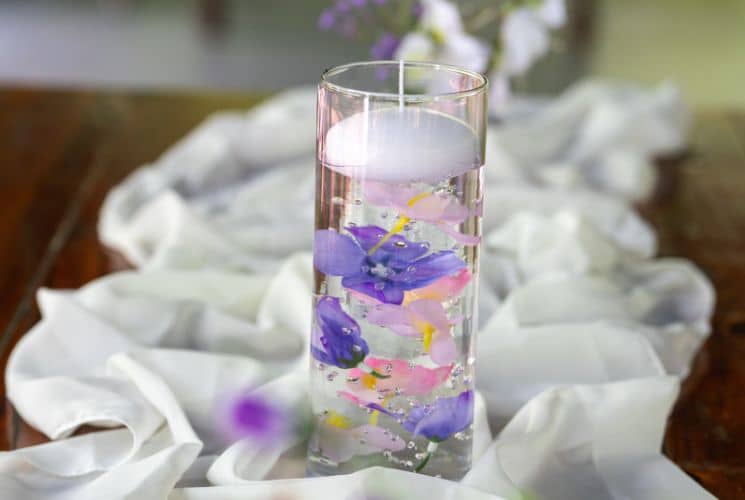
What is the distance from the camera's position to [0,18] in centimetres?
482

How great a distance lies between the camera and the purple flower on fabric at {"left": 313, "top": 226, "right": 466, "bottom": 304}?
71 centimetres

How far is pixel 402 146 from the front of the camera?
2.30 feet

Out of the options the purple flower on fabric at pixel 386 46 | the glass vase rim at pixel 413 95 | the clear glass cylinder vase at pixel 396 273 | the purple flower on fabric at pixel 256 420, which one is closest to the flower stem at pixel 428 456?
the clear glass cylinder vase at pixel 396 273

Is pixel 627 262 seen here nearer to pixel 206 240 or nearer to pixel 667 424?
pixel 667 424

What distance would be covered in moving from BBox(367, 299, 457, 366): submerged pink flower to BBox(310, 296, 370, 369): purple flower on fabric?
0.02 m

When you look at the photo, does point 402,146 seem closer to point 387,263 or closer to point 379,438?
point 387,263

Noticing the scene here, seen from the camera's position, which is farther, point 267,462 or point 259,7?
point 259,7

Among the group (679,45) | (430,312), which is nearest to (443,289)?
(430,312)

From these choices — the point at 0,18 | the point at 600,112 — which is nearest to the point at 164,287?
→ the point at 600,112

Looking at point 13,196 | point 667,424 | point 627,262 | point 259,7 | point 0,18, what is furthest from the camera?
point 259,7

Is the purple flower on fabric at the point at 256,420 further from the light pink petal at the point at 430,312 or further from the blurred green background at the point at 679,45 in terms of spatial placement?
the blurred green background at the point at 679,45

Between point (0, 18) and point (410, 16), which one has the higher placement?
point (410, 16)

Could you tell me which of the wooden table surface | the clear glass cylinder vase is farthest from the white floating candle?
the wooden table surface

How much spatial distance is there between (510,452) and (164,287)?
0.42 metres
